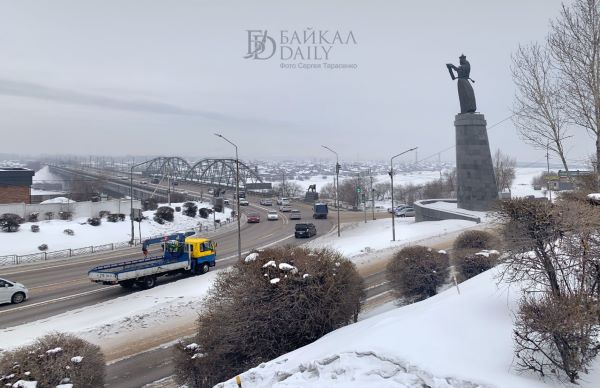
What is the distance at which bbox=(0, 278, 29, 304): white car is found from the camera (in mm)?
21281

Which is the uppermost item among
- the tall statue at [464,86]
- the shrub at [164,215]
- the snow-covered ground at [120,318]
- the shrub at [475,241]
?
the tall statue at [464,86]

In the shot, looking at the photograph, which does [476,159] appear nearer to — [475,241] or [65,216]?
[475,241]

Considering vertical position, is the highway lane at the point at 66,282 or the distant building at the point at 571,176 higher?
the distant building at the point at 571,176

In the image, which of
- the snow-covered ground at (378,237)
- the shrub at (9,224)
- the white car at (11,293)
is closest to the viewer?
the white car at (11,293)

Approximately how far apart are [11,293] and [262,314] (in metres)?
15.7

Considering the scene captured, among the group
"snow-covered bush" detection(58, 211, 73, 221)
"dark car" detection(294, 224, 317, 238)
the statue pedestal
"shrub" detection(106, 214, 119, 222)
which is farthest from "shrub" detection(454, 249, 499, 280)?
"snow-covered bush" detection(58, 211, 73, 221)

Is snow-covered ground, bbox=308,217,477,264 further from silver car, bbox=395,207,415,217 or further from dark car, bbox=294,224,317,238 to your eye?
silver car, bbox=395,207,415,217

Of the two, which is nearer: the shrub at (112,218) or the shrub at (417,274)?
the shrub at (417,274)

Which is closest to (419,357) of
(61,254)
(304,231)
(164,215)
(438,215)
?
(304,231)

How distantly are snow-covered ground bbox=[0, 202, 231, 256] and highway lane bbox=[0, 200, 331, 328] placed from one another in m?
5.48

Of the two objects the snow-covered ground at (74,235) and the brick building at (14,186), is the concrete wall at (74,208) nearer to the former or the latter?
the snow-covered ground at (74,235)

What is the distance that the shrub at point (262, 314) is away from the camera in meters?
11.5

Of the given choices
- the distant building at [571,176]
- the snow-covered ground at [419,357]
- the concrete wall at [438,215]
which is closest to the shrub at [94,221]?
the concrete wall at [438,215]

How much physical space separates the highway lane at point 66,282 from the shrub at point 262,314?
11.1 meters
